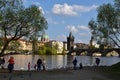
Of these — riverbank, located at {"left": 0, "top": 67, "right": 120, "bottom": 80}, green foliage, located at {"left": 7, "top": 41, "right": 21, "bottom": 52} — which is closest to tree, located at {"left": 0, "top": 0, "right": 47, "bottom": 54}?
green foliage, located at {"left": 7, "top": 41, "right": 21, "bottom": 52}

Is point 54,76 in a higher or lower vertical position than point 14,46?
lower

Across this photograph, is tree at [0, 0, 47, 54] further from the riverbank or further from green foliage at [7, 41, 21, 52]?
the riverbank

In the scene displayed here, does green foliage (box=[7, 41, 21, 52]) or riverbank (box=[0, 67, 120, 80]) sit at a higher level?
green foliage (box=[7, 41, 21, 52])

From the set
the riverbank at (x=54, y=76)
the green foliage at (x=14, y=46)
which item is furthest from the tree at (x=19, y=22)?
the riverbank at (x=54, y=76)

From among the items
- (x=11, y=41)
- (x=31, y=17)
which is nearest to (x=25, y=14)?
(x=31, y=17)

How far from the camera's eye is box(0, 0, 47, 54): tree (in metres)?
55.1

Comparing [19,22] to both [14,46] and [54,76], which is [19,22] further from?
[54,76]

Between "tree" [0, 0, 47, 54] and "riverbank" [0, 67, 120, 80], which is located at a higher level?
"tree" [0, 0, 47, 54]

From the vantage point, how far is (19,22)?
5656 cm

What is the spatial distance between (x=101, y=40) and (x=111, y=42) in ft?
6.56

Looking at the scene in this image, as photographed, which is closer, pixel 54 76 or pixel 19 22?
pixel 54 76

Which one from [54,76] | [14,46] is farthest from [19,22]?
[54,76]

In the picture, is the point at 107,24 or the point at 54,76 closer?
the point at 54,76

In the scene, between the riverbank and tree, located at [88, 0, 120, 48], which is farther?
tree, located at [88, 0, 120, 48]
